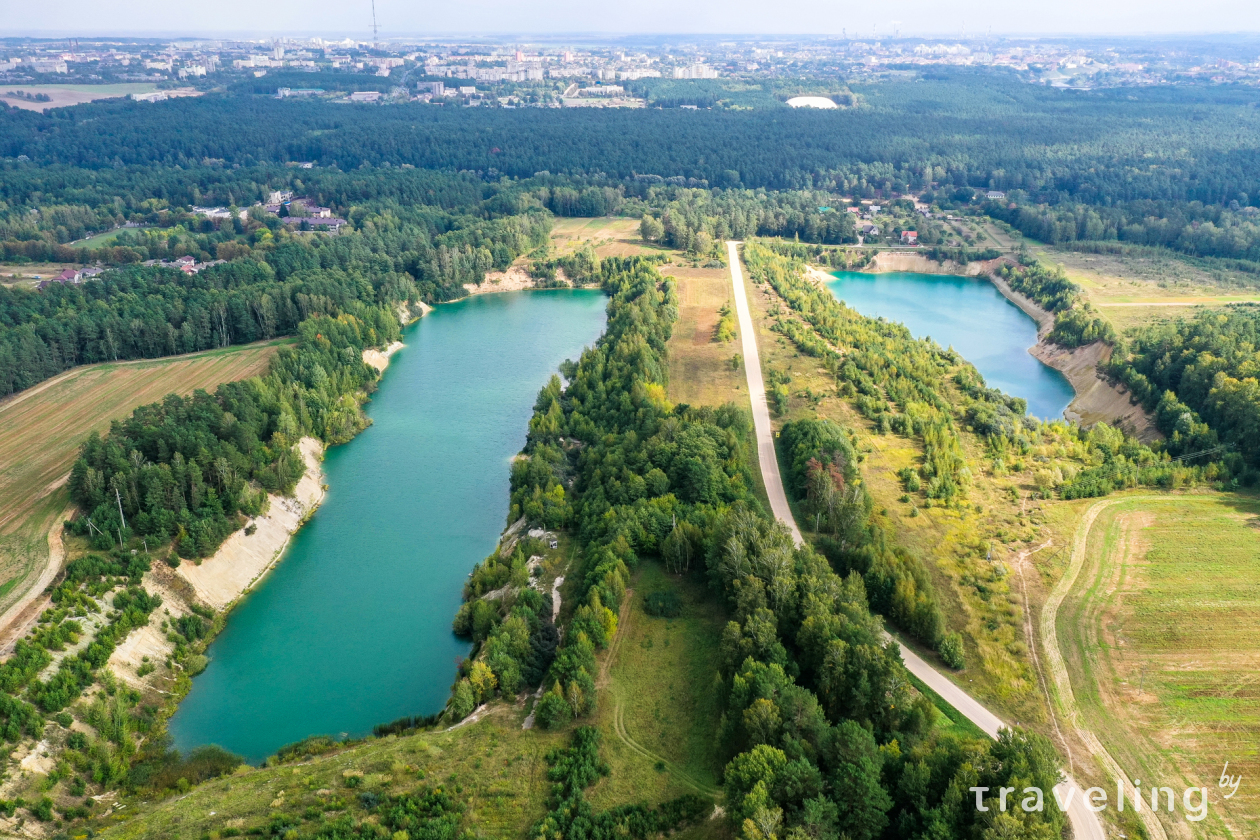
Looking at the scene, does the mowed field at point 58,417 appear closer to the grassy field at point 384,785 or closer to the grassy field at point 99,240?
the grassy field at point 384,785

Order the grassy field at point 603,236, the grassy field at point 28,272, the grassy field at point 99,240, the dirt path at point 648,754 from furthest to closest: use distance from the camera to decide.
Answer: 1. the grassy field at point 603,236
2. the grassy field at point 99,240
3. the grassy field at point 28,272
4. the dirt path at point 648,754

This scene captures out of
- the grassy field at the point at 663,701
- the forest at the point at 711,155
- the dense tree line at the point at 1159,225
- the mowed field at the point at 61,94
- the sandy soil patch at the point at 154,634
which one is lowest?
the sandy soil patch at the point at 154,634

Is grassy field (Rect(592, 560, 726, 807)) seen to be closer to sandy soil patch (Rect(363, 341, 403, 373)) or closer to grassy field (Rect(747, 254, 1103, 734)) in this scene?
grassy field (Rect(747, 254, 1103, 734))

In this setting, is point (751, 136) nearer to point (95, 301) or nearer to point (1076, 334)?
point (1076, 334)

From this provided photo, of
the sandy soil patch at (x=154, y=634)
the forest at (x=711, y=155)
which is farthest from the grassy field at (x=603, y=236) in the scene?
the sandy soil patch at (x=154, y=634)

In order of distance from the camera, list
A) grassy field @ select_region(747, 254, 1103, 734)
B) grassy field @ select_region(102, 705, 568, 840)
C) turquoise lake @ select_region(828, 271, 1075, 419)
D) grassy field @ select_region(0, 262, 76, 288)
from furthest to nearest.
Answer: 1. grassy field @ select_region(0, 262, 76, 288)
2. turquoise lake @ select_region(828, 271, 1075, 419)
3. grassy field @ select_region(747, 254, 1103, 734)
4. grassy field @ select_region(102, 705, 568, 840)

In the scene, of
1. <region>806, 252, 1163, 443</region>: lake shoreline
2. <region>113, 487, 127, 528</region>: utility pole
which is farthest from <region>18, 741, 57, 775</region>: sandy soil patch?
<region>806, 252, 1163, 443</region>: lake shoreline

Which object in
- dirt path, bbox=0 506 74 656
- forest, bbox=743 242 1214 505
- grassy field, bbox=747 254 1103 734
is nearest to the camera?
grassy field, bbox=747 254 1103 734
